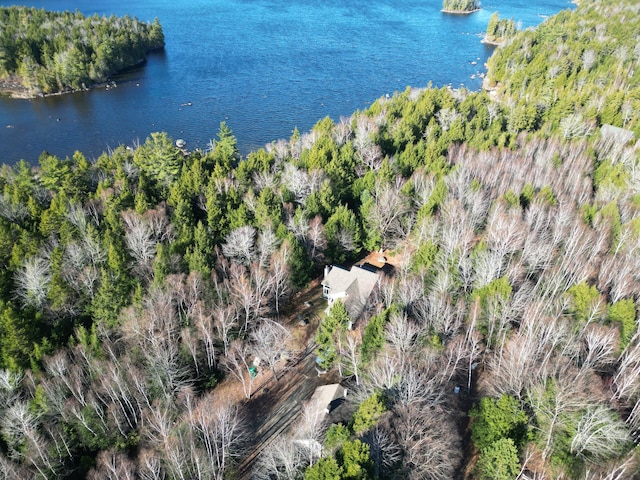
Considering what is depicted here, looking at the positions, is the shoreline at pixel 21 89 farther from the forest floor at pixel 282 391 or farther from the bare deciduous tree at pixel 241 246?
the forest floor at pixel 282 391

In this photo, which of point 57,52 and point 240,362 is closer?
point 240,362

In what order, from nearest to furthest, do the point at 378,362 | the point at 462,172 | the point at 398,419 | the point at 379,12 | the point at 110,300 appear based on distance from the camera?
the point at 398,419 < the point at 378,362 < the point at 110,300 < the point at 462,172 < the point at 379,12

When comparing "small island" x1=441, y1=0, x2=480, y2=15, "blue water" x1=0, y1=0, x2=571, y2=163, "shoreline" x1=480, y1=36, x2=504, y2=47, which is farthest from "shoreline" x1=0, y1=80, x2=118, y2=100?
"small island" x1=441, y1=0, x2=480, y2=15

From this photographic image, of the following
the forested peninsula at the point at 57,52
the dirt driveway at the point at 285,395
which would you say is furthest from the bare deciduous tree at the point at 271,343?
the forested peninsula at the point at 57,52

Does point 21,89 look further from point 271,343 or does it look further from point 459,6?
point 459,6

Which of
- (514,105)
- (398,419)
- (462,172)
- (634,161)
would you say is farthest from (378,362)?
(514,105)

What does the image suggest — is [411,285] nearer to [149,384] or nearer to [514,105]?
[149,384]

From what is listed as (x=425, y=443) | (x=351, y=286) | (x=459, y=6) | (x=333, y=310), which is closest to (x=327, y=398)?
(x=333, y=310)
